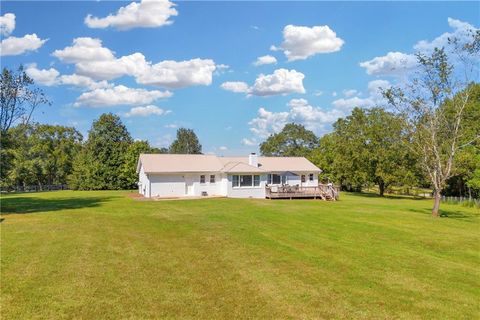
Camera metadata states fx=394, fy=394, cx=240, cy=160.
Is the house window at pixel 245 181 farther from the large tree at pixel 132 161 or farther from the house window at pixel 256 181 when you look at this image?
the large tree at pixel 132 161

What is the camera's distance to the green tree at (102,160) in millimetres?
55000

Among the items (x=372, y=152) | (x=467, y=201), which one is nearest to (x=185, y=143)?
(x=372, y=152)

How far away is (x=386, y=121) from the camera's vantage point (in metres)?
48.4

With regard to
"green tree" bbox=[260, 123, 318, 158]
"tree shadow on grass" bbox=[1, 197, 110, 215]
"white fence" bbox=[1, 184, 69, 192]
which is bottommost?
"tree shadow on grass" bbox=[1, 197, 110, 215]

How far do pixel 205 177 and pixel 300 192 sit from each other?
914cm

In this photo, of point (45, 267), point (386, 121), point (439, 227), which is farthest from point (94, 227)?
point (386, 121)

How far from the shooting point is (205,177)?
1492 inches

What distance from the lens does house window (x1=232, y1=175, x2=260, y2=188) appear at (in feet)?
121

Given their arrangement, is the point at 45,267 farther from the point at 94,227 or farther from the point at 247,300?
the point at 94,227

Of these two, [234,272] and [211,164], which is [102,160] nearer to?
[211,164]

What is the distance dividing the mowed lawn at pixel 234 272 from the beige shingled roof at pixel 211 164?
1968 cm

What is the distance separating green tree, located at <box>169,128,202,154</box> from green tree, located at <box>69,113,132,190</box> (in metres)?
37.1

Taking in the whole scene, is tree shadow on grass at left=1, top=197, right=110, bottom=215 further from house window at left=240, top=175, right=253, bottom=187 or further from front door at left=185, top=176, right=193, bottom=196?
house window at left=240, top=175, right=253, bottom=187

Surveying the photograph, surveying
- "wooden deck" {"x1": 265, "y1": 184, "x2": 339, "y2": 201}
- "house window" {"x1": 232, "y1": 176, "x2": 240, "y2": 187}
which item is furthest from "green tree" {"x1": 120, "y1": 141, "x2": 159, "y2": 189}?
"wooden deck" {"x1": 265, "y1": 184, "x2": 339, "y2": 201}
